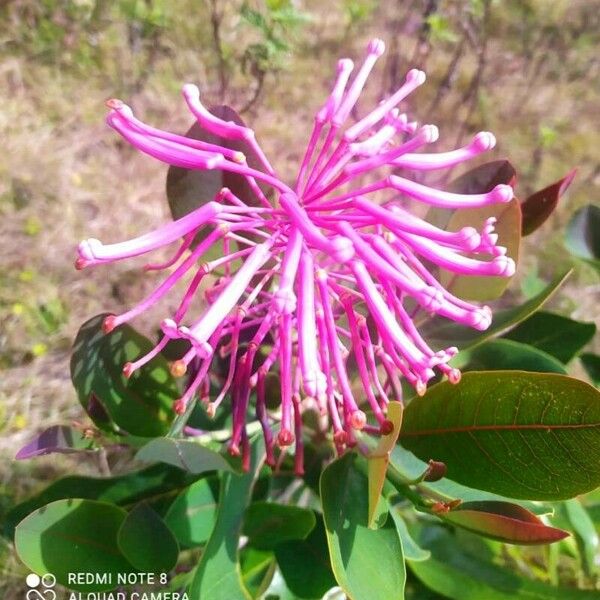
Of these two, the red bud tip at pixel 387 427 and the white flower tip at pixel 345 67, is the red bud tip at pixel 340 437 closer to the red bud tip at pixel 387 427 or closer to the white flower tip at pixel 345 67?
the red bud tip at pixel 387 427

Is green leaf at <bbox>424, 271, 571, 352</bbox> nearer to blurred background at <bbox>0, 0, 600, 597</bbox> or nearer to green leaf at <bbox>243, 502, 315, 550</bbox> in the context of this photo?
green leaf at <bbox>243, 502, 315, 550</bbox>

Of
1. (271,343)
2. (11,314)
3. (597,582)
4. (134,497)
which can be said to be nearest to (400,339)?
(271,343)

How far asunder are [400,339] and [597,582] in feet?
3.17

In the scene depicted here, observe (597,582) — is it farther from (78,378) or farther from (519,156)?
(519,156)

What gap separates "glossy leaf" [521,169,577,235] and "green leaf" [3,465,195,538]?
605 mm

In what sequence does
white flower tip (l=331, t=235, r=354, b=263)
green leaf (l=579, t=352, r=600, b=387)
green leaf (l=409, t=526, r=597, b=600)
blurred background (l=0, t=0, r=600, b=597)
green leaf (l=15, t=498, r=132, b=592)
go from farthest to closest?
blurred background (l=0, t=0, r=600, b=597) < green leaf (l=579, t=352, r=600, b=387) < green leaf (l=409, t=526, r=597, b=600) < green leaf (l=15, t=498, r=132, b=592) < white flower tip (l=331, t=235, r=354, b=263)

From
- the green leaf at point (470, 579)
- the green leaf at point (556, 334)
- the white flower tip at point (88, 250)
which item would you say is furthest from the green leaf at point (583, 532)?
the white flower tip at point (88, 250)

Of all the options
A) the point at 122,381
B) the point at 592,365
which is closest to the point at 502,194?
the point at 122,381

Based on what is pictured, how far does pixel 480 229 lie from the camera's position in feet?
2.62

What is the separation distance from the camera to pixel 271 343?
101 centimetres

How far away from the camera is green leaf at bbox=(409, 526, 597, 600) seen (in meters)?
1.09

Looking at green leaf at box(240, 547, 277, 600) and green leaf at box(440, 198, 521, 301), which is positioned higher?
green leaf at box(440, 198, 521, 301)

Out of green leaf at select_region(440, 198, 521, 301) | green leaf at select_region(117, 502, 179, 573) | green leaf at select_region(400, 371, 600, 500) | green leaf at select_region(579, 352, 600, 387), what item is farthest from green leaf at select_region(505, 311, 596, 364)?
green leaf at select_region(117, 502, 179, 573)

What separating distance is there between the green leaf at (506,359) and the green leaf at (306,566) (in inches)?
13.3
